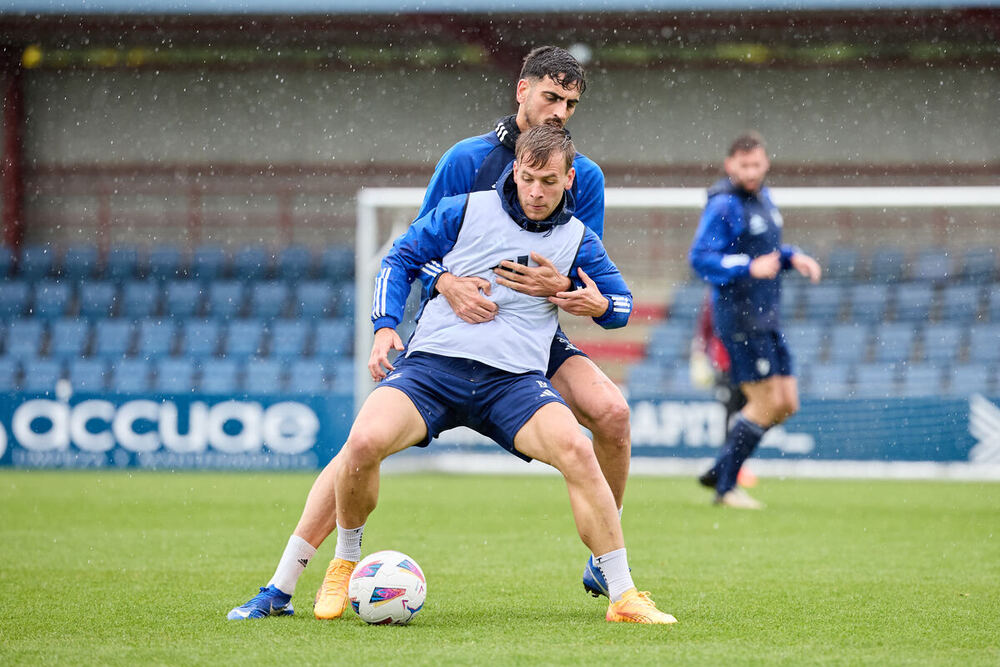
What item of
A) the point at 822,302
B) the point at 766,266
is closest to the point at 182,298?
the point at 822,302

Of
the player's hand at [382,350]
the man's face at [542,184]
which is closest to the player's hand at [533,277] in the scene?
the man's face at [542,184]

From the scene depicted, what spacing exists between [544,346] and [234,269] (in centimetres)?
1492

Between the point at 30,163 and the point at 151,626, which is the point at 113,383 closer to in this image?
the point at 30,163

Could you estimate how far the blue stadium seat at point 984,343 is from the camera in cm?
1297

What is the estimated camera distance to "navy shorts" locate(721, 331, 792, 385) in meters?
8.41

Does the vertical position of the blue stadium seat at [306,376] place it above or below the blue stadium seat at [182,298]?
Answer: below

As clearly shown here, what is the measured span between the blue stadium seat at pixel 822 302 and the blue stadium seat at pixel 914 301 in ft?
2.16

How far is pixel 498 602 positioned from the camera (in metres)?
4.80

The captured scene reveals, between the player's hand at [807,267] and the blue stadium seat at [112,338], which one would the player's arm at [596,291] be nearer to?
the player's hand at [807,267]

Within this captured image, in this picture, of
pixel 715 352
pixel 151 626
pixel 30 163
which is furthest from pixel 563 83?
pixel 30 163

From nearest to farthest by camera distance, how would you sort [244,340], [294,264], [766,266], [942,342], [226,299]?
[766,266] → [942,342] → [244,340] → [226,299] → [294,264]

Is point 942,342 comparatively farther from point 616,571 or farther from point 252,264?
point 616,571

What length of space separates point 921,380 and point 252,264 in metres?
9.83

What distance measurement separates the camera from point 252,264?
1867 cm
